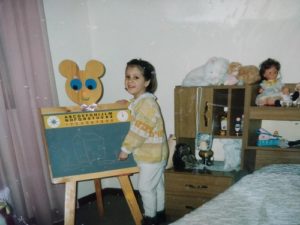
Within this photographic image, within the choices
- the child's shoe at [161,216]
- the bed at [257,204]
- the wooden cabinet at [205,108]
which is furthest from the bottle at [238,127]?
the child's shoe at [161,216]

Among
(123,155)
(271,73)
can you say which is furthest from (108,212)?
(271,73)

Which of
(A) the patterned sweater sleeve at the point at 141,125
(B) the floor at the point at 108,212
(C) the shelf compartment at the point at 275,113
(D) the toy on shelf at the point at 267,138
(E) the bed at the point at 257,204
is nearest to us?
(E) the bed at the point at 257,204

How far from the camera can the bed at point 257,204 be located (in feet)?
3.71

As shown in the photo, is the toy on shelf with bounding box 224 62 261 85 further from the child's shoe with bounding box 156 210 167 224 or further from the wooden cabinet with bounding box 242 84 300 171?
the child's shoe with bounding box 156 210 167 224

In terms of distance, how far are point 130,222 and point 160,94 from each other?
46.0 inches

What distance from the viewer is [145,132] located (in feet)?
5.88

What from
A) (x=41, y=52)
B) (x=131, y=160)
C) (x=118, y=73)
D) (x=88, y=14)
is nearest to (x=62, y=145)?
(x=131, y=160)

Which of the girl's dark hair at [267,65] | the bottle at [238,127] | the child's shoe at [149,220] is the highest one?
the girl's dark hair at [267,65]

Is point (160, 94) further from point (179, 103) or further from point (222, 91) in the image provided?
point (222, 91)

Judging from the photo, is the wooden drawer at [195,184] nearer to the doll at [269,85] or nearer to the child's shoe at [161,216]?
the child's shoe at [161,216]

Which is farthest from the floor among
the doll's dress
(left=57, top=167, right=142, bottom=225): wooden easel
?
the doll's dress

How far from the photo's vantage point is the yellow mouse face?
1.87m

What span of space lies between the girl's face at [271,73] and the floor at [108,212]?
144 cm

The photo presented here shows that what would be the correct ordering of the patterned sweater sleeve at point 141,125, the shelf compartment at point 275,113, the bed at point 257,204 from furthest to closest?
the patterned sweater sleeve at point 141,125 < the shelf compartment at point 275,113 < the bed at point 257,204
